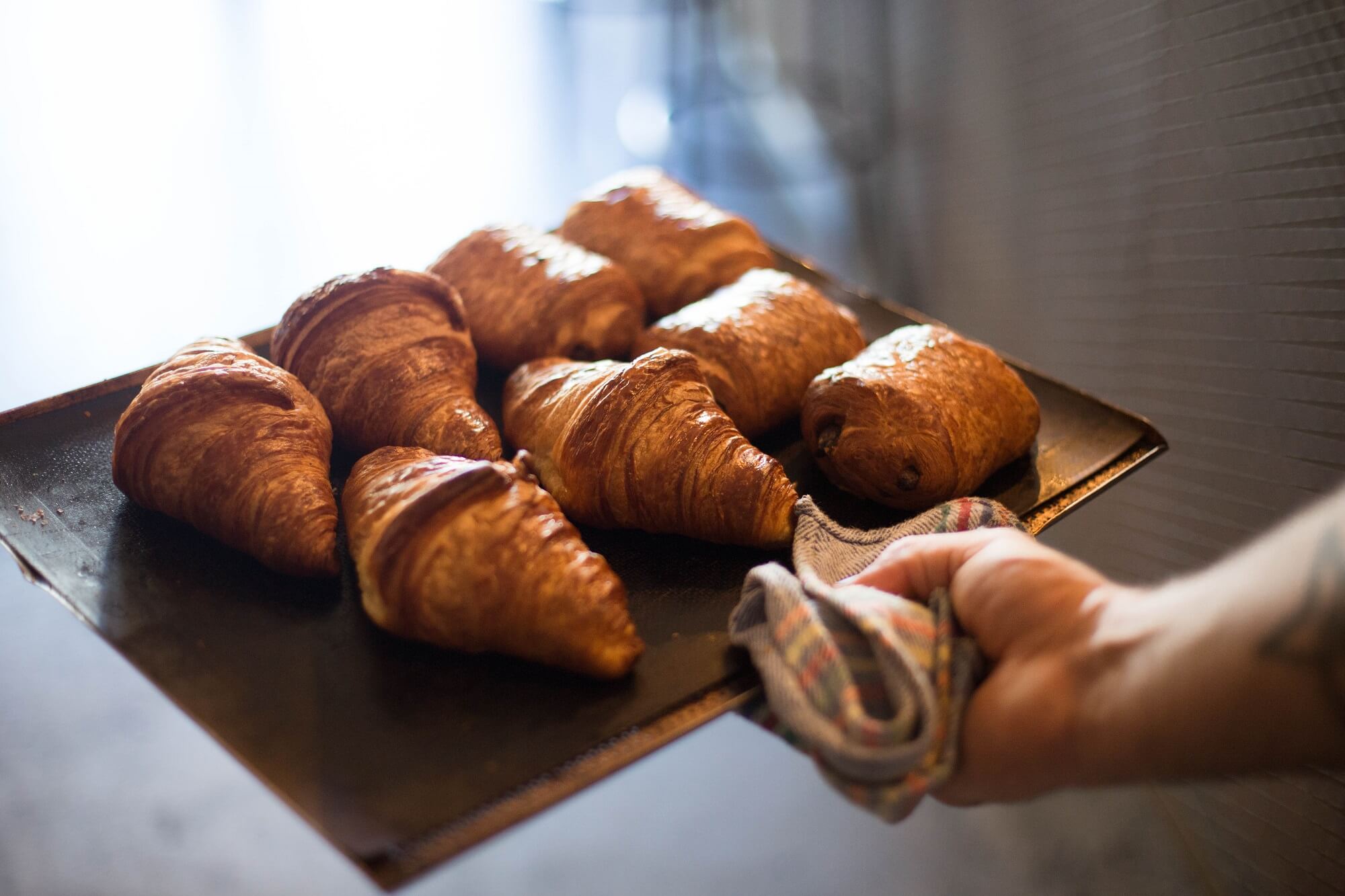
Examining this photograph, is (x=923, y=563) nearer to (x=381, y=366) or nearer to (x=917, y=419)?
(x=917, y=419)

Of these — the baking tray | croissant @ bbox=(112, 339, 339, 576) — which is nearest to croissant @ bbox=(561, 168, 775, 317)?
the baking tray

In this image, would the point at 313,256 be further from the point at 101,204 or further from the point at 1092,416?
the point at 1092,416

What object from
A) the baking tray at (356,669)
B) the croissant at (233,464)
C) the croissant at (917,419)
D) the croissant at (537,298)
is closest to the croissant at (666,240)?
the croissant at (537,298)

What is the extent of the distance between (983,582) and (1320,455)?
1.14m

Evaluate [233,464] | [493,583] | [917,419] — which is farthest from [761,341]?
[233,464]

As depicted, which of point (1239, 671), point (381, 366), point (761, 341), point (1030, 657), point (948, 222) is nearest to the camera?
point (1239, 671)

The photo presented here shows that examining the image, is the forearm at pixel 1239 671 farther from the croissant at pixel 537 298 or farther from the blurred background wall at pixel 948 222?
the blurred background wall at pixel 948 222

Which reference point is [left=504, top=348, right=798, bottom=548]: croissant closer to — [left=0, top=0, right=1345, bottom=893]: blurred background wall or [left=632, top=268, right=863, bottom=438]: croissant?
[left=632, top=268, right=863, bottom=438]: croissant

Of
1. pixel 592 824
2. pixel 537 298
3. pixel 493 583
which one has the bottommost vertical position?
pixel 592 824

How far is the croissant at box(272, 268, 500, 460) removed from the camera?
1.25 m

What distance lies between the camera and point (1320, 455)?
1.72 metres

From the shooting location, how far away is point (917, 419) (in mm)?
1255

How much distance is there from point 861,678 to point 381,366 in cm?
73

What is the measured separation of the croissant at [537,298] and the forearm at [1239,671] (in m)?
0.91
